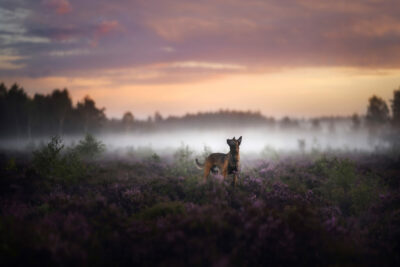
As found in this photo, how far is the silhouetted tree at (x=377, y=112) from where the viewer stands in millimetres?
53250

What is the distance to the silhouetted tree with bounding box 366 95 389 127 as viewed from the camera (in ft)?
175

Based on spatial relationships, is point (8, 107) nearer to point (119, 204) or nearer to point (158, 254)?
point (119, 204)

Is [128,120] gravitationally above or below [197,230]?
above

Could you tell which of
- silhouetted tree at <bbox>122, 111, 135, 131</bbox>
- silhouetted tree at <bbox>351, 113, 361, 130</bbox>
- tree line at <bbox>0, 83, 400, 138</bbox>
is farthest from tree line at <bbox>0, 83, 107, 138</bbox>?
silhouetted tree at <bbox>351, 113, 361, 130</bbox>

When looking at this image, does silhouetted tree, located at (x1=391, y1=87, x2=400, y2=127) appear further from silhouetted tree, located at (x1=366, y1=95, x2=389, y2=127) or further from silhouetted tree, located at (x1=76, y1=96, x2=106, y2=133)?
silhouetted tree, located at (x1=76, y1=96, x2=106, y2=133)

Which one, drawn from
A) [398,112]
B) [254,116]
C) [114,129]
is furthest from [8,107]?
[254,116]

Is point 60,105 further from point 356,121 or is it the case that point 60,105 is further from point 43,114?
point 356,121

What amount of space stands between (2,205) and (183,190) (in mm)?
5894

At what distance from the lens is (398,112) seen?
4506 centimetres

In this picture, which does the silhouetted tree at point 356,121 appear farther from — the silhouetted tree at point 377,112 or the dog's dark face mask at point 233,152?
the dog's dark face mask at point 233,152

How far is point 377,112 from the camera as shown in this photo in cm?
5419

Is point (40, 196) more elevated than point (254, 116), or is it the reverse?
point (254, 116)

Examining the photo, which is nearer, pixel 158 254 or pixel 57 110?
pixel 158 254

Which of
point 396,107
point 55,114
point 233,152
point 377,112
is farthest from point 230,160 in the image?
point 55,114
